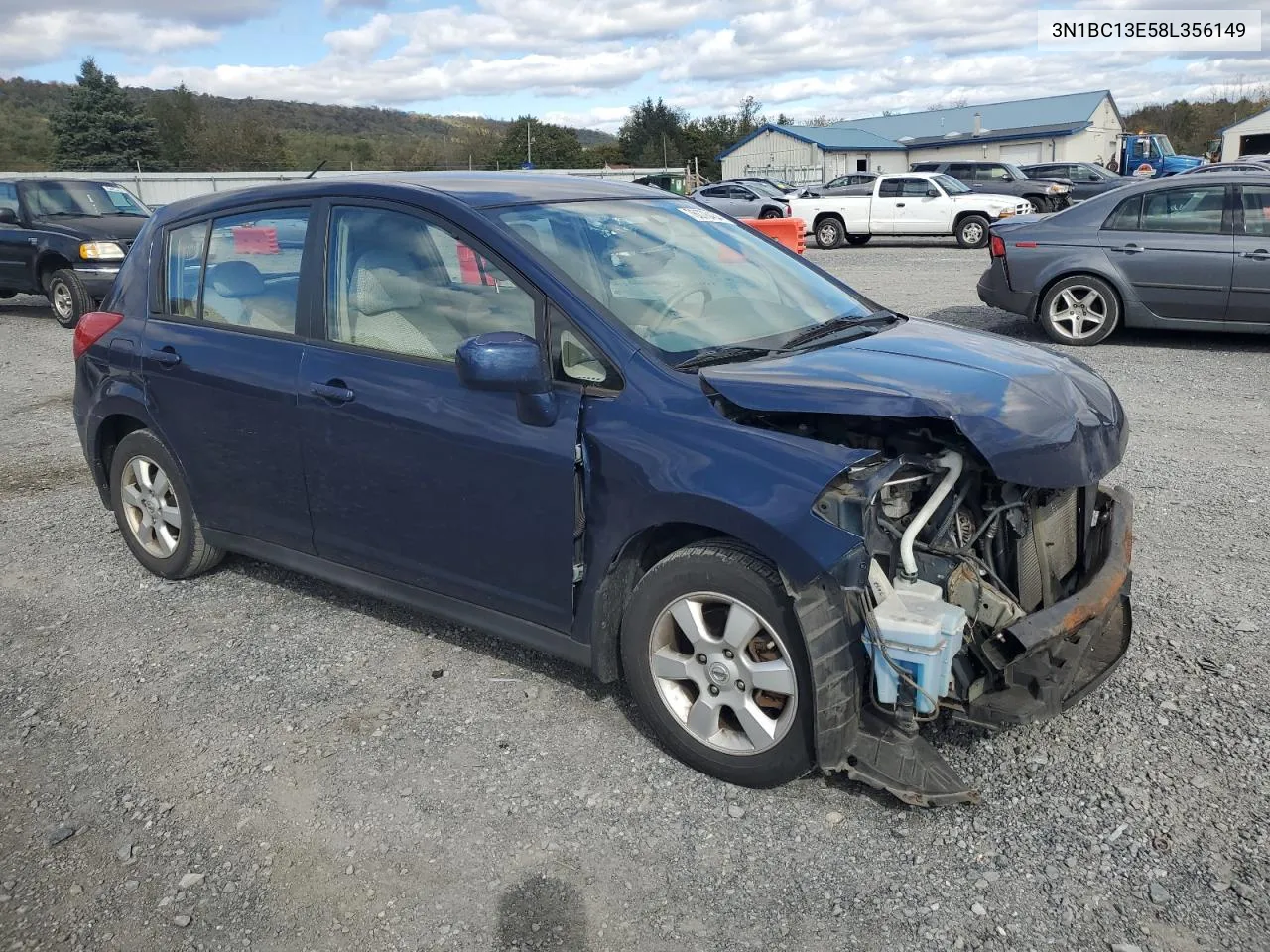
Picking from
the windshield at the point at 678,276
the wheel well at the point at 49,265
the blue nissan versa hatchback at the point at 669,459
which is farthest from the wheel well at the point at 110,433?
the wheel well at the point at 49,265

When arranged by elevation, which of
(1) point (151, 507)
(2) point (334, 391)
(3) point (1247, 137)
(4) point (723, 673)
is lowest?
(4) point (723, 673)

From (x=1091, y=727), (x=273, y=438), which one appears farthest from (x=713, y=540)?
(x=273, y=438)

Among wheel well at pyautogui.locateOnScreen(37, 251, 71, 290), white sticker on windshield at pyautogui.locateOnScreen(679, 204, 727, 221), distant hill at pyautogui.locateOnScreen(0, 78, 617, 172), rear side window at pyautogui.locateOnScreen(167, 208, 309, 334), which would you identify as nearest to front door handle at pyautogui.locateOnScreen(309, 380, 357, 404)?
rear side window at pyautogui.locateOnScreen(167, 208, 309, 334)

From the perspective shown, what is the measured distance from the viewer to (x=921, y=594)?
300 cm

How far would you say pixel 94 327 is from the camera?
16.2 feet

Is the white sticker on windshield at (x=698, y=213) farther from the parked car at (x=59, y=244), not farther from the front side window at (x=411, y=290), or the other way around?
the parked car at (x=59, y=244)

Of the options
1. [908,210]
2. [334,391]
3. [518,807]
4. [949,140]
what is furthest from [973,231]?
[949,140]

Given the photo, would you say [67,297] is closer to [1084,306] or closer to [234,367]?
[234,367]

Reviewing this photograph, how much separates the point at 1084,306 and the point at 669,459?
8305 millimetres

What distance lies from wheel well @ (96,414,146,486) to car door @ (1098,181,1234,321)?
852 centimetres

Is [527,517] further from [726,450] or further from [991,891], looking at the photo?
[991,891]

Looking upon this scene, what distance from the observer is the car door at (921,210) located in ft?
75.9

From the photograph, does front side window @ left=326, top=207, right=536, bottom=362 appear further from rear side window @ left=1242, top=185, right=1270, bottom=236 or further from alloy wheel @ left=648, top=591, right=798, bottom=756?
rear side window @ left=1242, top=185, right=1270, bottom=236

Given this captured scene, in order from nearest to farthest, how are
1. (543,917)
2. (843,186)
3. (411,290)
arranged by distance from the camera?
(543,917) → (411,290) → (843,186)
